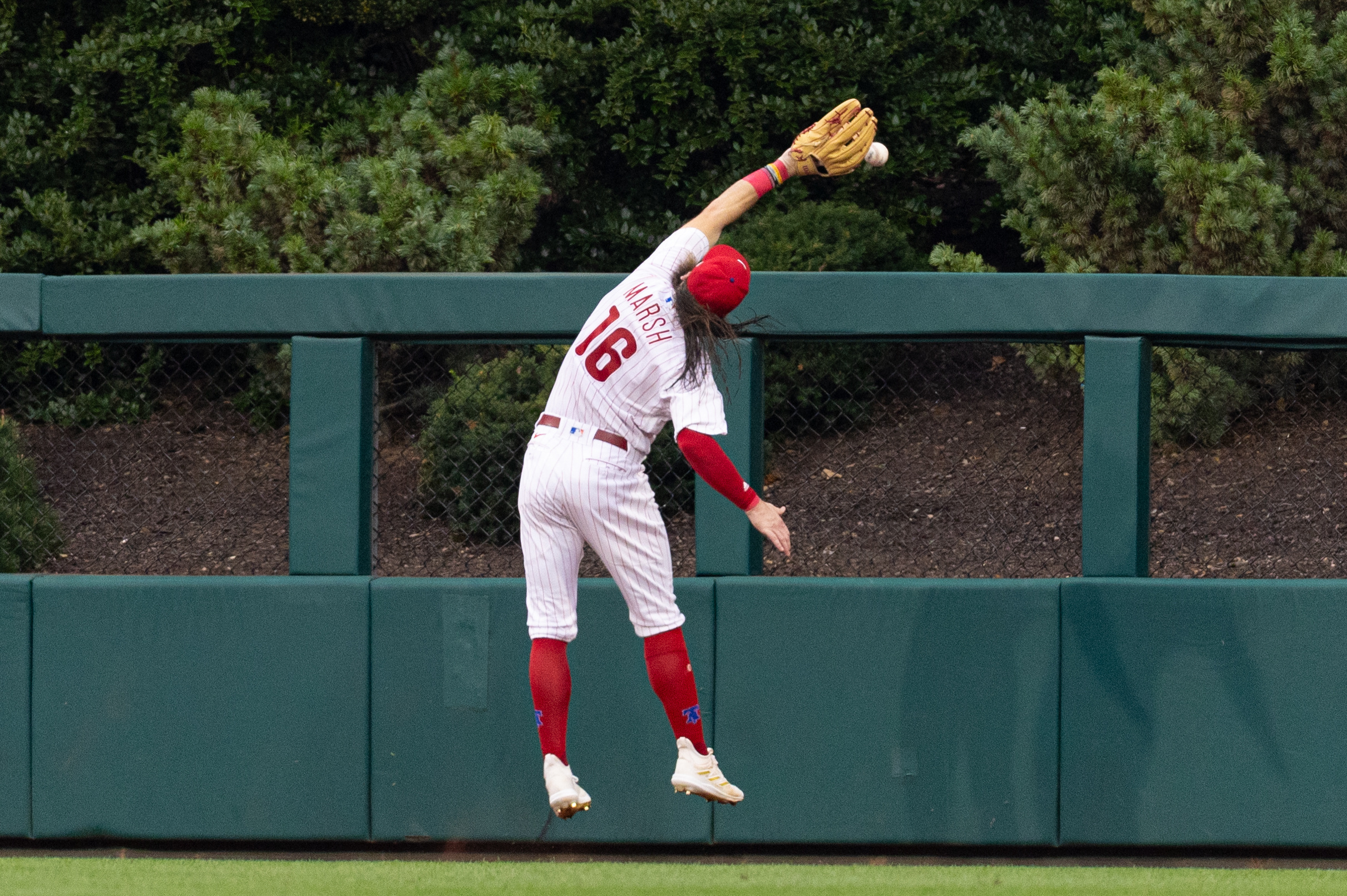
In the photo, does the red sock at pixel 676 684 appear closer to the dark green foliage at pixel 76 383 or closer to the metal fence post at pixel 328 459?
the metal fence post at pixel 328 459

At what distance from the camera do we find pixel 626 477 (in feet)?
12.6

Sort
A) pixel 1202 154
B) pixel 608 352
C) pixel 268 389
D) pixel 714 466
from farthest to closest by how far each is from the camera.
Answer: pixel 268 389 → pixel 1202 154 → pixel 608 352 → pixel 714 466

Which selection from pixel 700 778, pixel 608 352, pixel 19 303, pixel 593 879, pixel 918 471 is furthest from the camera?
pixel 918 471

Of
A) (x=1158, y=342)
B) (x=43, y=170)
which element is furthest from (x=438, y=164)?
(x=1158, y=342)

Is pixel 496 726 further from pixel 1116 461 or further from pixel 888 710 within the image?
pixel 1116 461

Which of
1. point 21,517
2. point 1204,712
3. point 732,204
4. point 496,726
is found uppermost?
point 732,204

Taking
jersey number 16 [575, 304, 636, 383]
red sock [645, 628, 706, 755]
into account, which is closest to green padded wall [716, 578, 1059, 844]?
red sock [645, 628, 706, 755]

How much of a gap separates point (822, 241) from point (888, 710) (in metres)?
3.84

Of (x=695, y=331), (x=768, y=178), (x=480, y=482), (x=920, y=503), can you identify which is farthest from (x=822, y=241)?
(x=695, y=331)

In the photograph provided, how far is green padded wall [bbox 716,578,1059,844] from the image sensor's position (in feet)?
14.7

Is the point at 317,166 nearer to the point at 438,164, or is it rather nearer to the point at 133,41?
the point at 438,164

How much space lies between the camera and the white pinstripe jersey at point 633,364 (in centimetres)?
379

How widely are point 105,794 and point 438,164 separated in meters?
5.02

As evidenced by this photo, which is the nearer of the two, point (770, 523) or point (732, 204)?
point (770, 523)
